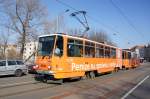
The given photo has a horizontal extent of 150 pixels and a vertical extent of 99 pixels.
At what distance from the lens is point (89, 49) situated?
21.1m

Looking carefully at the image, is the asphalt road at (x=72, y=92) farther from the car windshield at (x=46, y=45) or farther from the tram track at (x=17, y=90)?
the car windshield at (x=46, y=45)

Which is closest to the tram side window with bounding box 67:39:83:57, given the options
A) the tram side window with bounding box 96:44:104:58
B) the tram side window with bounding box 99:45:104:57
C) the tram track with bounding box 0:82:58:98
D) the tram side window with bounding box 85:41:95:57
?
the tram side window with bounding box 85:41:95:57

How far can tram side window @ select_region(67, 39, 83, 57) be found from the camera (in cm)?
1767

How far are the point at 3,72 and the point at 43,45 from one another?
7.25 meters

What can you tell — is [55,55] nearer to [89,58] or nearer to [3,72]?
[89,58]

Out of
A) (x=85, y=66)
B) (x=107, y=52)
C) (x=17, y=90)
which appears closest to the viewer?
(x=17, y=90)

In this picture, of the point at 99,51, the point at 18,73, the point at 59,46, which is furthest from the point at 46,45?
the point at 18,73

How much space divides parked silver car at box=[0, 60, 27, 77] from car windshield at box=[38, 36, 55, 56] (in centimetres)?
687

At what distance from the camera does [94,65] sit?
2214 cm


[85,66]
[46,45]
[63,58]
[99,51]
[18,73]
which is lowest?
[18,73]

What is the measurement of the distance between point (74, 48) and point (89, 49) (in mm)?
2931

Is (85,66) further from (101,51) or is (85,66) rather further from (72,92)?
(72,92)

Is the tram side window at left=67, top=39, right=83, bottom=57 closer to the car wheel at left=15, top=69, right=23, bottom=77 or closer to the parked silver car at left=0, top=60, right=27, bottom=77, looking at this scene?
the parked silver car at left=0, top=60, right=27, bottom=77

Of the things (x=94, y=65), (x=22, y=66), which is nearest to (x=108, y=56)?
(x=94, y=65)
